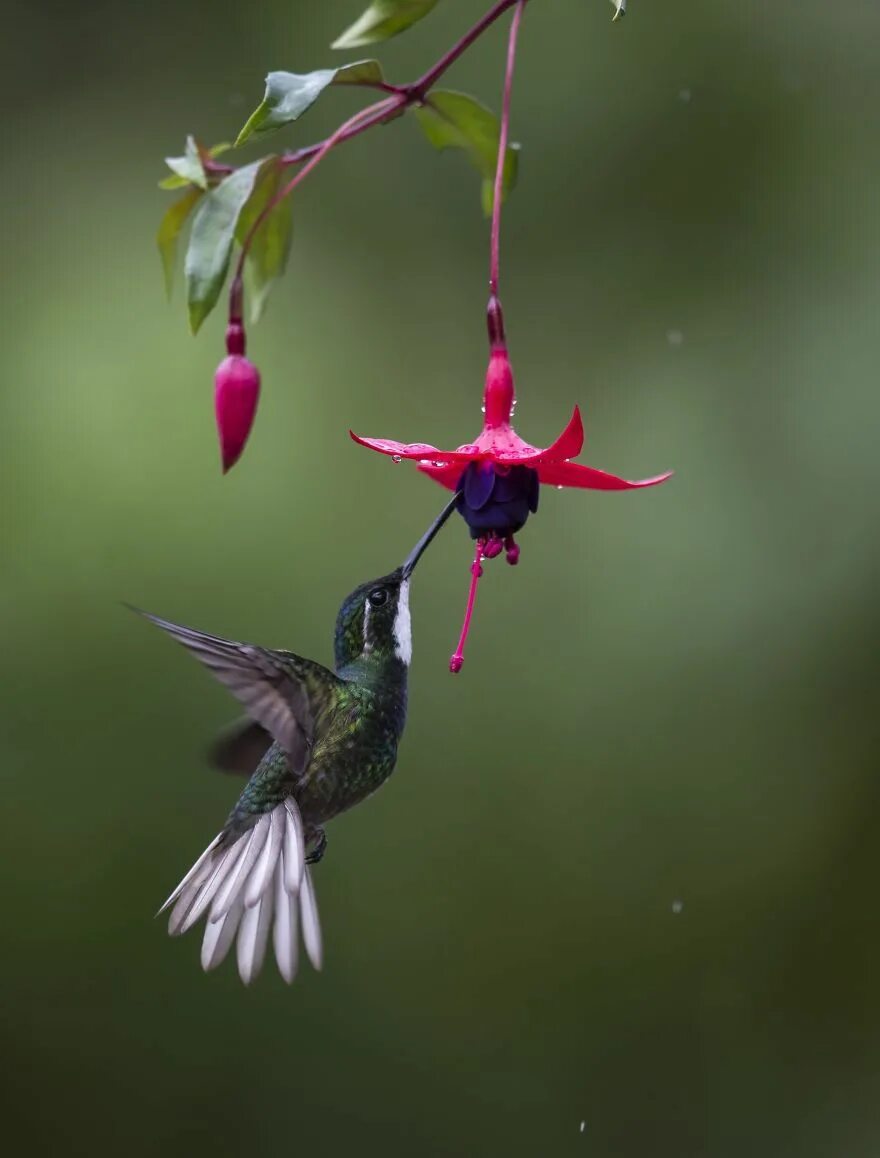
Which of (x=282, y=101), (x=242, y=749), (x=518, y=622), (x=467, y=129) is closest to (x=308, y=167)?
(x=282, y=101)

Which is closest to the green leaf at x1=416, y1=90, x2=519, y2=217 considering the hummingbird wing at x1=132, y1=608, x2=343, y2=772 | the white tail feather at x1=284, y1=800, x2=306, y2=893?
the hummingbird wing at x1=132, y1=608, x2=343, y2=772

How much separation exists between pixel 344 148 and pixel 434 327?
378 millimetres

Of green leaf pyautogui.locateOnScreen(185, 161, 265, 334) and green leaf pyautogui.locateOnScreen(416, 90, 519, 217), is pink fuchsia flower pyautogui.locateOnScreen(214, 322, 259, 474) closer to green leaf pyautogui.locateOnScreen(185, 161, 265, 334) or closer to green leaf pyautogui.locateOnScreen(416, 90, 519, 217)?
green leaf pyautogui.locateOnScreen(185, 161, 265, 334)

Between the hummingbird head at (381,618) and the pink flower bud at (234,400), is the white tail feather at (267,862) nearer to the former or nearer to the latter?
the hummingbird head at (381,618)

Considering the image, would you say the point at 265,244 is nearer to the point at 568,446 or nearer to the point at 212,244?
the point at 212,244

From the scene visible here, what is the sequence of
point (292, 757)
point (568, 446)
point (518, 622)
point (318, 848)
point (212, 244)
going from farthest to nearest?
point (518, 622) < point (318, 848) < point (292, 757) < point (212, 244) < point (568, 446)

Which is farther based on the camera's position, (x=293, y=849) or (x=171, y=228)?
(x=171, y=228)

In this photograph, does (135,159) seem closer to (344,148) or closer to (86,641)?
(344,148)

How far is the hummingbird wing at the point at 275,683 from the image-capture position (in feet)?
3.42

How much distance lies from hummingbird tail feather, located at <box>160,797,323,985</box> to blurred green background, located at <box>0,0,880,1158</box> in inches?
44.7

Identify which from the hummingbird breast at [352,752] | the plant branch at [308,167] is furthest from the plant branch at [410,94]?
the hummingbird breast at [352,752]

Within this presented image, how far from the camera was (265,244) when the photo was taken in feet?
4.02

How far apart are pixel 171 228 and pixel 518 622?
1236mm

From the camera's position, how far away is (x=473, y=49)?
263 centimetres
